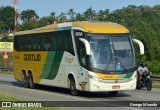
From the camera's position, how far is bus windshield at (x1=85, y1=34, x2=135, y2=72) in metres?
18.0

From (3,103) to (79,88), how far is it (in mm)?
5411

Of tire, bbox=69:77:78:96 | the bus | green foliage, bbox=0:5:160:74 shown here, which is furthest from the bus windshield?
green foliage, bbox=0:5:160:74

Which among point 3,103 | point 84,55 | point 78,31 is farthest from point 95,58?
point 3,103

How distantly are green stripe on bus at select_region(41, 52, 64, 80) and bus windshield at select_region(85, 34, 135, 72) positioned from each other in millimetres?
3015

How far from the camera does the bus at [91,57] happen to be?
1792 centimetres

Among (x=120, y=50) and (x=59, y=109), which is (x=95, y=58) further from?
(x=59, y=109)

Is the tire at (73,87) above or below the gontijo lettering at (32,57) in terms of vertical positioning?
below

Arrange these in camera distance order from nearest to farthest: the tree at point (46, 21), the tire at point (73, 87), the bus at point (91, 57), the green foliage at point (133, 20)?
the bus at point (91, 57)
the tire at point (73, 87)
the green foliage at point (133, 20)
the tree at point (46, 21)

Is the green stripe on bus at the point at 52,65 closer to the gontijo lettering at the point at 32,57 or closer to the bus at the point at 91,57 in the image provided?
the bus at the point at 91,57

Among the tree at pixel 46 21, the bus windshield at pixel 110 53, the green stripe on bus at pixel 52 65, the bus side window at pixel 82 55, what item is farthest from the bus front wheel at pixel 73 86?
the tree at pixel 46 21

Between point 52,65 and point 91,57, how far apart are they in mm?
4385

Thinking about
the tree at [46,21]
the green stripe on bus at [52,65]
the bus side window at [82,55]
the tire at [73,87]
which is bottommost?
the tire at [73,87]

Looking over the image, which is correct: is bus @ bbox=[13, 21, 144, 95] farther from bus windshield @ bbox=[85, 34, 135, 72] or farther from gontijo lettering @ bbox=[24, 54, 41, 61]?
gontijo lettering @ bbox=[24, 54, 41, 61]

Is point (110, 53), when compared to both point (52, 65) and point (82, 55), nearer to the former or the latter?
point (82, 55)
